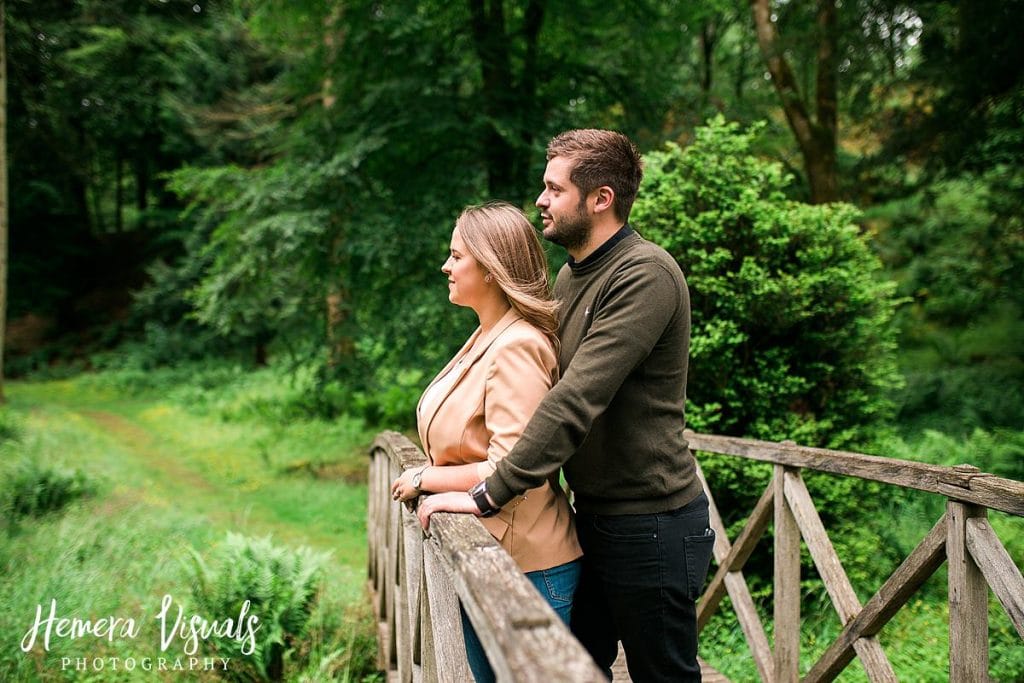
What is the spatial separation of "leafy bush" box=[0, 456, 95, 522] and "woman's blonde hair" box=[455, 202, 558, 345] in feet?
26.7

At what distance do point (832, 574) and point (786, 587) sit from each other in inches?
13.4

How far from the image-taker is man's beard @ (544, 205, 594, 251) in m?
2.30

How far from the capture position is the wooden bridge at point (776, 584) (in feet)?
4.33

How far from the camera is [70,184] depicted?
27.9 metres

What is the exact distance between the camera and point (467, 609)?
1590mm

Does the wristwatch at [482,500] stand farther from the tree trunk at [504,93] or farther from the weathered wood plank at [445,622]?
the tree trunk at [504,93]

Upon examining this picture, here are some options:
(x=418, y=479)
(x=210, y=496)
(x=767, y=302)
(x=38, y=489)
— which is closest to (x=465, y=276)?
(x=418, y=479)

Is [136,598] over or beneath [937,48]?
beneath

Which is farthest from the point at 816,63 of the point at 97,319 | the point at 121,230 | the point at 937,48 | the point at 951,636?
the point at 121,230

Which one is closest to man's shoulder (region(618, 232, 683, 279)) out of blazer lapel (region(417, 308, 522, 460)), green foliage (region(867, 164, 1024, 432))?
blazer lapel (region(417, 308, 522, 460))

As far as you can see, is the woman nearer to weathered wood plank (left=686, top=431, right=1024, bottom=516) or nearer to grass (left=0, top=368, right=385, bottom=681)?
weathered wood plank (left=686, top=431, right=1024, bottom=516)

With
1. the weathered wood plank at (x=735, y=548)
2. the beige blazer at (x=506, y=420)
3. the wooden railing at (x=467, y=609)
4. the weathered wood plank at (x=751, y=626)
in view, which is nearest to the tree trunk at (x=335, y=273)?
the wooden railing at (x=467, y=609)

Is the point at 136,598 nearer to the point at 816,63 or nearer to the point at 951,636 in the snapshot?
the point at 951,636

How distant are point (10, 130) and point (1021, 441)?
930 inches
